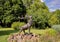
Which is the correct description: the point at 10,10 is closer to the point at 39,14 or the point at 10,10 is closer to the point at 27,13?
the point at 27,13

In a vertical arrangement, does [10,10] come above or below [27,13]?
above

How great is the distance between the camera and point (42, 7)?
29234mm

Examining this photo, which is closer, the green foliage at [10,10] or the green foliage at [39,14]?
the green foliage at [39,14]

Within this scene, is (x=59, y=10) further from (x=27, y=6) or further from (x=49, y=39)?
(x=49, y=39)

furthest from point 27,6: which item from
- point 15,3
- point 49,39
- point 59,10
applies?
point 49,39

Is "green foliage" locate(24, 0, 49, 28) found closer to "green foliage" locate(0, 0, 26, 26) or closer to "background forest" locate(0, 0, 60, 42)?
"background forest" locate(0, 0, 60, 42)

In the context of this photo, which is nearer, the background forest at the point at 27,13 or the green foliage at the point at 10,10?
the background forest at the point at 27,13

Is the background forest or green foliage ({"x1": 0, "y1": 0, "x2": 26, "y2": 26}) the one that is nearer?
the background forest

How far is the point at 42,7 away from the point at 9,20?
5.46m

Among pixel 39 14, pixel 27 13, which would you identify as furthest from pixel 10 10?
pixel 39 14

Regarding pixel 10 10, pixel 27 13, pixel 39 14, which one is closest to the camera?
pixel 39 14

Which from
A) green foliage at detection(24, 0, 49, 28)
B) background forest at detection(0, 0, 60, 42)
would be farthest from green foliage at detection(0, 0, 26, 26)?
green foliage at detection(24, 0, 49, 28)

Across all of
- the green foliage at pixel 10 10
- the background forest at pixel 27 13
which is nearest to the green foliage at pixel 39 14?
the background forest at pixel 27 13

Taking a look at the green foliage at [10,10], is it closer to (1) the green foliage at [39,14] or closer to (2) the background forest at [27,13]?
(2) the background forest at [27,13]
